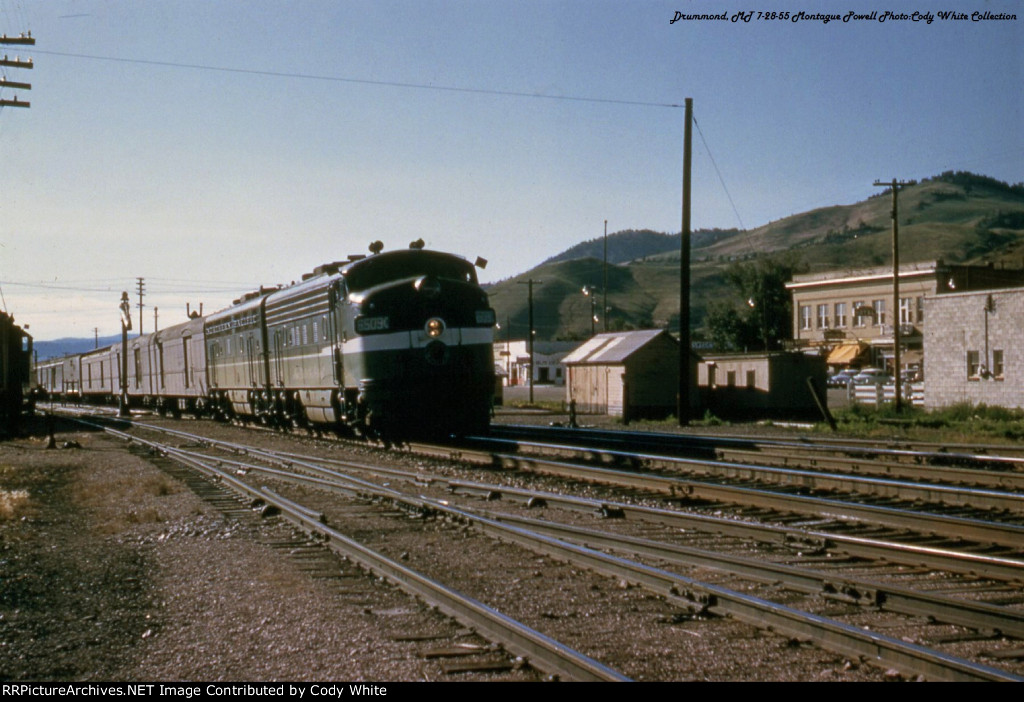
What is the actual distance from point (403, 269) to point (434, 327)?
149cm

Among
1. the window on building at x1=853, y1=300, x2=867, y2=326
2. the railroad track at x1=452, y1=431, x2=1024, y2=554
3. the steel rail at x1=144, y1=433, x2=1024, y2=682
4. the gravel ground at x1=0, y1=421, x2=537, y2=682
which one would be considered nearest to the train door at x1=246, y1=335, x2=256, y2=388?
the railroad track at x1=452, y1=431, x2=1024, y2=554

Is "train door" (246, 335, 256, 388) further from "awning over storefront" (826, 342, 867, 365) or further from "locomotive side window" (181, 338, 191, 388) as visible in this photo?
"awning over storefront" (826, 342, 867, 365)

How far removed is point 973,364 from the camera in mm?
37094

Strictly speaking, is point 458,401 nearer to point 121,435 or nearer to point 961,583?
point 961,583

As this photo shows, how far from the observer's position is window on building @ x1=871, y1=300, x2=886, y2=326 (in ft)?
221

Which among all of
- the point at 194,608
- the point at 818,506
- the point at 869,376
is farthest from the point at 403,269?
the point at 869,376

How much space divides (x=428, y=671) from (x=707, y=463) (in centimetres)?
903

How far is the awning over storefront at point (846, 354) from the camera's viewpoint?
66438 millimetres

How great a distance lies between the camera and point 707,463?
44.8 feet

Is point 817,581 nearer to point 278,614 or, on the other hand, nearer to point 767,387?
point 278,614

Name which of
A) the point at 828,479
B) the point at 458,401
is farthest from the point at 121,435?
the point at 828,479

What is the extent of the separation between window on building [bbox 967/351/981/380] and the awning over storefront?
29656 mm

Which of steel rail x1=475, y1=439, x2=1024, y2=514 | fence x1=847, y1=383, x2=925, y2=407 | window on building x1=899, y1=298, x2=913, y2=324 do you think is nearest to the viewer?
steel rail x1=475, y1=439, x2=1024, y2=514

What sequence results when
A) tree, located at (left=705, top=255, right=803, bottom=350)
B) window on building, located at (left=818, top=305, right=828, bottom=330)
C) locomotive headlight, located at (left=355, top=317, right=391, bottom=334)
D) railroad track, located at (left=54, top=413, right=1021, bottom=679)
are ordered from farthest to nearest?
tree, located at (left=705, top=255, right=803, bottom=350)
window on building, located at (left=818, top=305, right=828, bottom=330)
locomotive headlight, located at (left=355, top=317, right=391, bottom=334)
railroad track, located at (left=54, top=413, right=1021, bottom=679)
